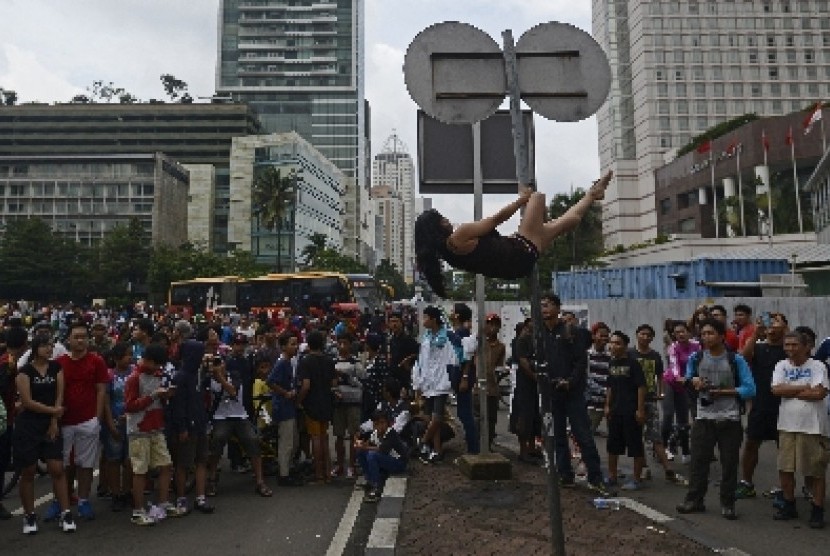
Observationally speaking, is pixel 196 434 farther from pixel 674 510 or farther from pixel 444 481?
pixel 674 510

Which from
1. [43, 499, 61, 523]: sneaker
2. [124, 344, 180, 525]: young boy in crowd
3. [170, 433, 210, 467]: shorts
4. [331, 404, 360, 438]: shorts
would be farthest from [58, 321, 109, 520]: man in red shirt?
[331, 404, 360, 438]: shorts

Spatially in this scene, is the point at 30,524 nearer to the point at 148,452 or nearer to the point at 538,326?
the point at 148,452

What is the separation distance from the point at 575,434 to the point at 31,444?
5788 millimetres

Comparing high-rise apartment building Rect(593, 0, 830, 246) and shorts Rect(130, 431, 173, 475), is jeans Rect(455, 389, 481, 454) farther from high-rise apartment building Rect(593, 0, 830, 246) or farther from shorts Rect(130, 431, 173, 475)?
high-rise apartment building Rect(593, 0, 830, 246)

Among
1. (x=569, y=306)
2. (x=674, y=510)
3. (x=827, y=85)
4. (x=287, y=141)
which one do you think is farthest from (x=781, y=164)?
(x=287, y=141)

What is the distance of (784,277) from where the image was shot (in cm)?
2067

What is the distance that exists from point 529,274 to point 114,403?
19.9 ft

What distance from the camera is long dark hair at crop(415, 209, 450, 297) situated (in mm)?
3578

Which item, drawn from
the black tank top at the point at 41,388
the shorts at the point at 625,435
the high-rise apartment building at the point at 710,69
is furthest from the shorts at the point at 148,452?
the high-rise apartment building at the point at 710,69

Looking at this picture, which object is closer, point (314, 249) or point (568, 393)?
point (568, 393)

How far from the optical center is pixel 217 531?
5875mm

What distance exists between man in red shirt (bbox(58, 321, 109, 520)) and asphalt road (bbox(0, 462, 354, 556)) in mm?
533

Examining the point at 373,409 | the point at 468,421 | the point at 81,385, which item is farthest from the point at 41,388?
the point at 468,421

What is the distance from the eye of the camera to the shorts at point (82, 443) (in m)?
6.38
